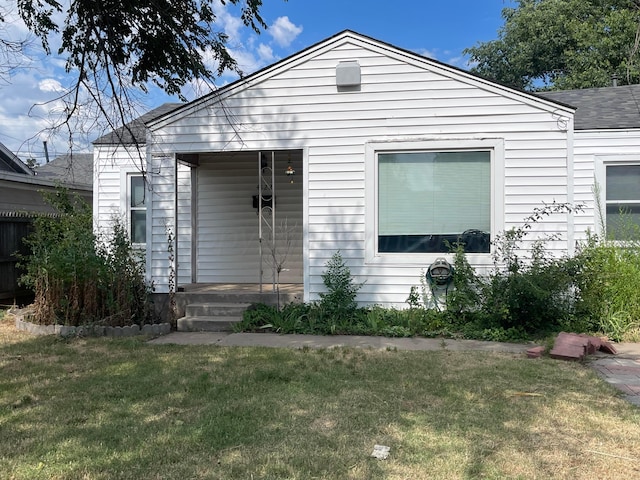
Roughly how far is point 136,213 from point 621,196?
28.4ft

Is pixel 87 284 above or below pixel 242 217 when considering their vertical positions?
below

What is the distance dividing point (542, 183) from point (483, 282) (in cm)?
165

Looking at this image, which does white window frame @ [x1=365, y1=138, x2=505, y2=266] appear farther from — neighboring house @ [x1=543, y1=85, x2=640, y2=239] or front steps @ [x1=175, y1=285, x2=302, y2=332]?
neighboring house @ [x1=543, y1=85, x2=640, y2=239]

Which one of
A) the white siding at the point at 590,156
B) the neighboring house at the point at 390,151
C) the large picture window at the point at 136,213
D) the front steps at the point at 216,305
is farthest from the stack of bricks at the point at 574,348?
the large picture window at the point at 136,213

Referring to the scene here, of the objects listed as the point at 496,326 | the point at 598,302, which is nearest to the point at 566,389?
the point at 496,326

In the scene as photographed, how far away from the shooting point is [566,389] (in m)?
4.43

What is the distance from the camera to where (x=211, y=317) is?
7.55 meters

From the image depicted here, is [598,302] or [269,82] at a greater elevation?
[269,82]

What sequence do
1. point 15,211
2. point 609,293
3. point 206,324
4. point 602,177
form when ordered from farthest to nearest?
point 15,211
point 602,177
point 206,324
point 609,293

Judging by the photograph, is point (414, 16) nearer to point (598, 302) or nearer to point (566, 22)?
point (598, 302)

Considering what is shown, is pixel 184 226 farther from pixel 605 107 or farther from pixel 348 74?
pixel 605 107

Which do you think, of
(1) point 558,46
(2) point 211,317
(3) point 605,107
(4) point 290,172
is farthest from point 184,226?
(1) point 558,46

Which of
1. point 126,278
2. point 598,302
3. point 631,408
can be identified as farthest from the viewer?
point 126,278

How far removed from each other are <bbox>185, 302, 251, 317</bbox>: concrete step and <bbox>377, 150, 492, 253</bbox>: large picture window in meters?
2.36
